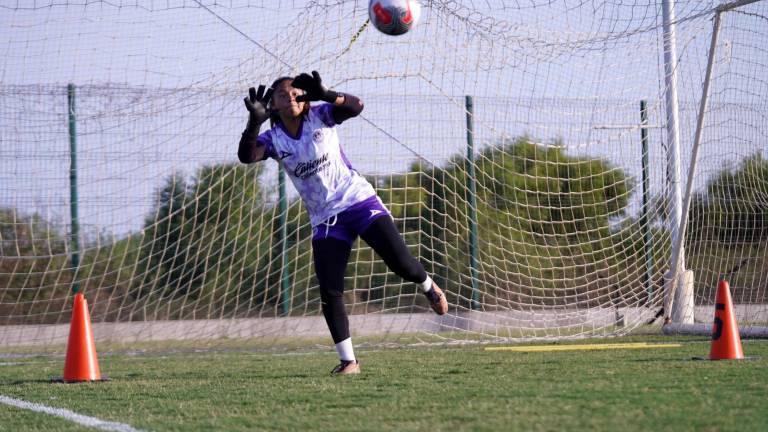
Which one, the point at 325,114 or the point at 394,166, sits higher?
the point at 325,114

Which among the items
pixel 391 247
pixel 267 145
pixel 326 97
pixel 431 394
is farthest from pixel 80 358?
pixel 431 394

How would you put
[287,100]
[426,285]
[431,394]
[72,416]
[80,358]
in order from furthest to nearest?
1. [426,285]
2. [80,358]
3. [287,100]
4. [431,394]
5. [72,416]

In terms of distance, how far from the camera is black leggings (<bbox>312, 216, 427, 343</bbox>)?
22.2ft

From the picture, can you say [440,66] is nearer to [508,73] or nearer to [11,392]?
[508,73]

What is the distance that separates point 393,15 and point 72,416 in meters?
4.14

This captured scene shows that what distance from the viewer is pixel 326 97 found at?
6.59 m

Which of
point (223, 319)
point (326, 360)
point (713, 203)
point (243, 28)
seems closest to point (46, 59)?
point (243, 28)

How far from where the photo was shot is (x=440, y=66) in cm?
1054

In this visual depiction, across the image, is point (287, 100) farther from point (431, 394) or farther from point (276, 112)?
point (431, 394)

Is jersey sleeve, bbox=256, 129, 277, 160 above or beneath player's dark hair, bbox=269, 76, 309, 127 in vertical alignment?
beneath

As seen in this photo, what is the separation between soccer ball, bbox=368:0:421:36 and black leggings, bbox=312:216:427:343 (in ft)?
5.78

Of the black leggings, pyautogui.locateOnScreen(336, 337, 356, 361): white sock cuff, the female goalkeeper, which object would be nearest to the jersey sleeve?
the female goalkeeper

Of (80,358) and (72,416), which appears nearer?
(72,416)

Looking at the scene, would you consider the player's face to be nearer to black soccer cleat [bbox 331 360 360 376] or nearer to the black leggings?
the black leggings
